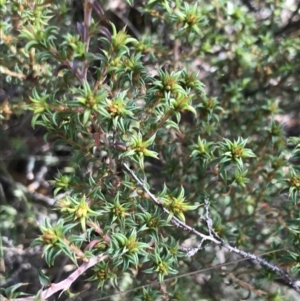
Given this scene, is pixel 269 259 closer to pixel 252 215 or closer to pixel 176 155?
pixel 252 215

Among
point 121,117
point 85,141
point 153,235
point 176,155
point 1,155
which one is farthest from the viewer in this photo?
point 1,155

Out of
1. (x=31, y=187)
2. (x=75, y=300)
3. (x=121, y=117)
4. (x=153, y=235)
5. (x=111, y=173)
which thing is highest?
(x=121, y=117)

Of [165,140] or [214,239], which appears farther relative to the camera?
[165,140]

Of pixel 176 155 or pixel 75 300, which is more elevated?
pixel 176 155

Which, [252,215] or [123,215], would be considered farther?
[252,215]

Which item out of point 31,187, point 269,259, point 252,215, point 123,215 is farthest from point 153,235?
point 31,187

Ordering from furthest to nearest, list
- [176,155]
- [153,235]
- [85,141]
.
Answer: [176,155] → [85,141] → [153,235]

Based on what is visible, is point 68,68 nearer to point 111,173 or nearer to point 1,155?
point 111,173
